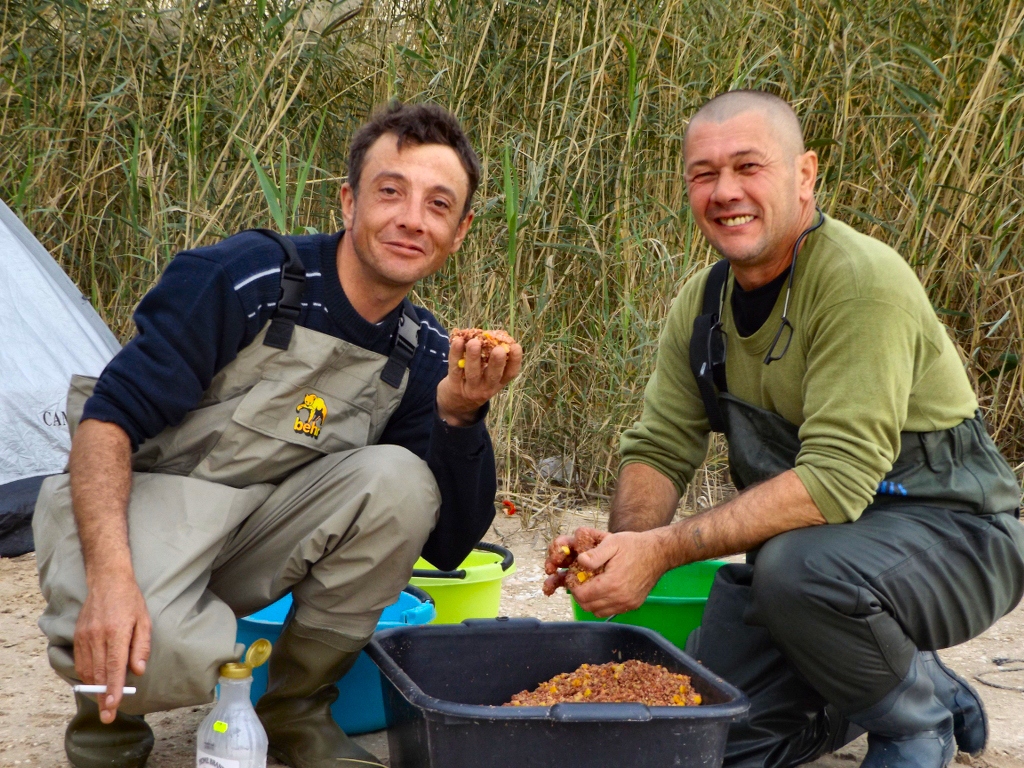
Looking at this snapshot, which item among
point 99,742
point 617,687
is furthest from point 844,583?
point 99,742

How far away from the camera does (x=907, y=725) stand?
2.25m

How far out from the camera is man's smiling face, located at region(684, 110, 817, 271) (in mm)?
2494

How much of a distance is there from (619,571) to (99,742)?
3.81ft

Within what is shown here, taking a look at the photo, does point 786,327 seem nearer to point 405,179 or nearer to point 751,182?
point 751,182

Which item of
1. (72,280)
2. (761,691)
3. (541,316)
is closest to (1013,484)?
(761,691)

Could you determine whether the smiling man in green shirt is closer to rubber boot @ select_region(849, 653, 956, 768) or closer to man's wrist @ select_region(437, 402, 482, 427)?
rubber boot @ select_region(849, 653, 956, 768)

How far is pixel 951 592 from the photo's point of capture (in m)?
2.30

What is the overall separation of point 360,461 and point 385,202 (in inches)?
25.1

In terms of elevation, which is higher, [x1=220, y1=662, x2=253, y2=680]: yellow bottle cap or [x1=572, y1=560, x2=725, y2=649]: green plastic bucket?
[x1=220, y1=662, x2=253, y2=680]: yellow bottle cap

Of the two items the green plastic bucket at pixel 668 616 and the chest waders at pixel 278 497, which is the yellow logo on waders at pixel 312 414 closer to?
the chest waders at pixel 278 497

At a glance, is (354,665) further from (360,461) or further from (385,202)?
(385,202)

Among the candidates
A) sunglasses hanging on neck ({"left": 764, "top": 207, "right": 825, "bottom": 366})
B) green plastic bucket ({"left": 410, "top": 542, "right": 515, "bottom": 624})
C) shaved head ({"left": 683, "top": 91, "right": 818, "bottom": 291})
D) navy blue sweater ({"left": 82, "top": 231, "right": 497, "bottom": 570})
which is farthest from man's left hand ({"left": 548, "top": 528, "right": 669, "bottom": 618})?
shaved head ({"left": 683, "top": 91, "right": 818, "bottom": 291})

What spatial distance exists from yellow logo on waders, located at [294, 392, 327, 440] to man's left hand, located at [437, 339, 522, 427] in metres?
0.28

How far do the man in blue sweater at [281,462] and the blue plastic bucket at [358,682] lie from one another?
4.0 inches
